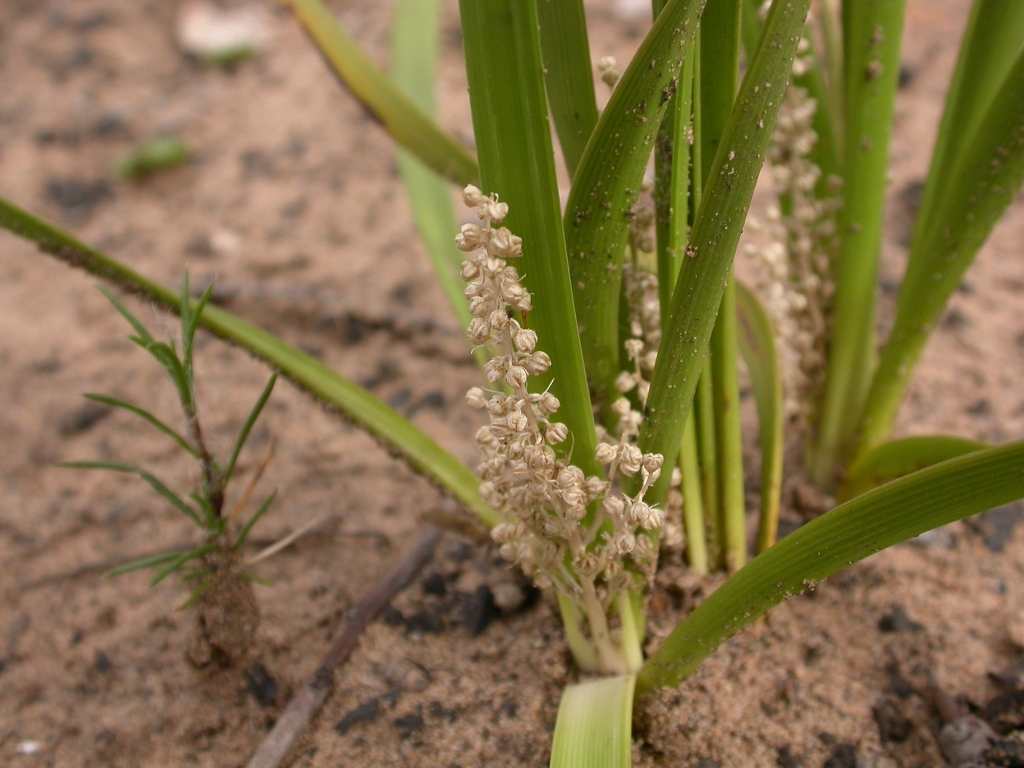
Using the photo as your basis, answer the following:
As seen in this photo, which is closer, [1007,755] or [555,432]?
[555,432]

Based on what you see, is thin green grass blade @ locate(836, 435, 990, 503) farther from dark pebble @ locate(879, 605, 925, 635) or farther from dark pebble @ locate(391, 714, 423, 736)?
dark pebble @ locate(391, 714, 423, 736)

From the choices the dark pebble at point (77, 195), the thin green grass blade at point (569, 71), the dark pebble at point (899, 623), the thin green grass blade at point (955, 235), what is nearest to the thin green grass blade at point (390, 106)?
the thin green grass blade at point (569, 71)

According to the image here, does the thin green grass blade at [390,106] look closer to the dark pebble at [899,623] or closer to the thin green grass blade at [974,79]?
the thin green grass blade at [974,79]

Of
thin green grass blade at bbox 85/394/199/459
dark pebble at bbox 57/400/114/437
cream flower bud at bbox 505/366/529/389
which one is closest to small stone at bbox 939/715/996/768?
cream flower bud at bbox 505/366/529/389

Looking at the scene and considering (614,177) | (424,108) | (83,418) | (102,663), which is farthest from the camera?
(83,418)

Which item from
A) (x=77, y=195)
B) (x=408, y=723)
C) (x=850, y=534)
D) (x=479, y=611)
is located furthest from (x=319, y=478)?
(x=77, y=195)

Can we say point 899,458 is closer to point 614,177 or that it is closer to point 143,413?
point 614,177
